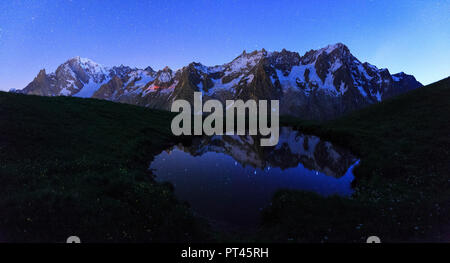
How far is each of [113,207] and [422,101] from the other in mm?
57376

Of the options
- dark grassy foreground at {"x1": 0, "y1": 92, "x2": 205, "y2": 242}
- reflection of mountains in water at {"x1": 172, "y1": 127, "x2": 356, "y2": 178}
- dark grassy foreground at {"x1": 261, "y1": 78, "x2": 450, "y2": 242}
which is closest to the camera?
dark grassy foreground at {"x1": 0, "y1": 92, "x2": 205, "y2": 242}

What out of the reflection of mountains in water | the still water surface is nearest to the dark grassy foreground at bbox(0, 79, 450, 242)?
the still water surface

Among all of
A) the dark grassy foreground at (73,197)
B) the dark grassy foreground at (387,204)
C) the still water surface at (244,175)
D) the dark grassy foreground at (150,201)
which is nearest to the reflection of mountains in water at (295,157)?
the still water surface at (244,175)

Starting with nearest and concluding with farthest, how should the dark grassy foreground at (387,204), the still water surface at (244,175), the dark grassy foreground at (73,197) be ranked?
the dark grassy foreground at (73,197) → the dark grassy foreground at (387,204) → the still water surface at (244,175)

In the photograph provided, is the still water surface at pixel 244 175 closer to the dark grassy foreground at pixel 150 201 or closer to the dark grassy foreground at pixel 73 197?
the dark grassy foreground at pixel 150 201

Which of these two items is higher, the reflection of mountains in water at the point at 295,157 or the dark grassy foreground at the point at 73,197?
the reflection of mountains in water at the point at 295,157

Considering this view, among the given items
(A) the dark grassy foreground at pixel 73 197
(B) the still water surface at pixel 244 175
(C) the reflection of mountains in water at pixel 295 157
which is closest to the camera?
(A) the dark grassy foreground at pixel 73 197

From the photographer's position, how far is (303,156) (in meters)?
31.3

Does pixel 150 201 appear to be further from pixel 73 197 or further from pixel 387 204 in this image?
pixel 387 204

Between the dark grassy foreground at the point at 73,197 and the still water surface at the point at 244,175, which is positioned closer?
the dark grassy foreground at the point at 73,197

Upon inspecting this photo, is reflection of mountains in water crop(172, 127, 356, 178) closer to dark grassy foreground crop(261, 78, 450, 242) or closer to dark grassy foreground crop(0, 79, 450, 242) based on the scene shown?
dark grassy foreground crop(261, 78, 450, 242)

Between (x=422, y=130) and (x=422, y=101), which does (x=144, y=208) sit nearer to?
(x=422, y=130)

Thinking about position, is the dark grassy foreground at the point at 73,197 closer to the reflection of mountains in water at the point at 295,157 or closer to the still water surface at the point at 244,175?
the still water surface at the point at 244,175

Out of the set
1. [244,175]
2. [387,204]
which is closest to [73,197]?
[244,175]
